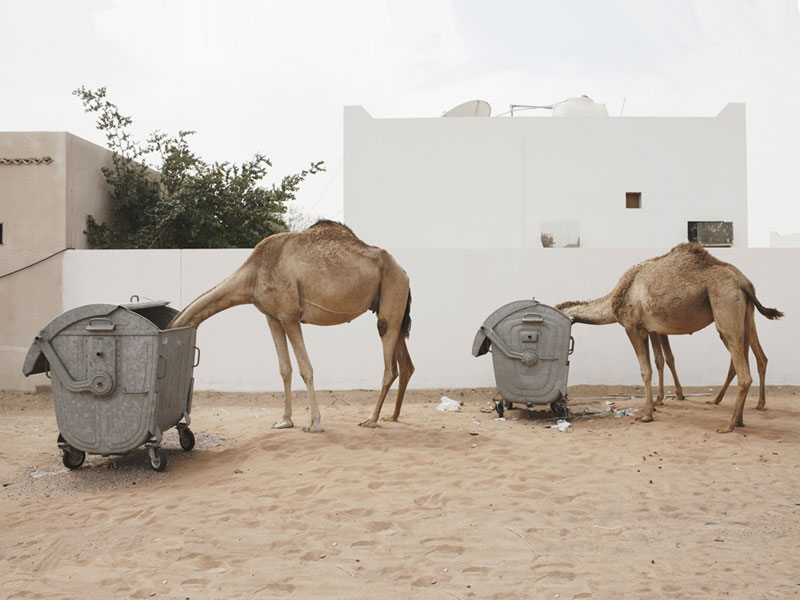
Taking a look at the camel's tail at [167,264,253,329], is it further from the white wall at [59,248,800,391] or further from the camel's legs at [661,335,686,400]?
the camel's legs at [661,335,686,400]

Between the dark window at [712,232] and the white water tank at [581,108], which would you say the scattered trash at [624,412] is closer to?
the dark window at [712,232]

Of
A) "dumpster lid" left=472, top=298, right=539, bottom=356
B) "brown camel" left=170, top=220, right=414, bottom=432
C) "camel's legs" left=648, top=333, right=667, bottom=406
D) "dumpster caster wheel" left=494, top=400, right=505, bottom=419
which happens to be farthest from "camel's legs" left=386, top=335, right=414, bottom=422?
"camel's legs" left=648, top=333, right=667, bottom=406

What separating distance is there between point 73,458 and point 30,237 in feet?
20.4

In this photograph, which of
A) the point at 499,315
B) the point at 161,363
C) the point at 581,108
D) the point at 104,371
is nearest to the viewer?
the point at 104,371

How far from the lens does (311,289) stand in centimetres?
690

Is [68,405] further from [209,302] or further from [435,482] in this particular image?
[435,482]

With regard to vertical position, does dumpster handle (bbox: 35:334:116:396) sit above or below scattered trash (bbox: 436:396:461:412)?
above

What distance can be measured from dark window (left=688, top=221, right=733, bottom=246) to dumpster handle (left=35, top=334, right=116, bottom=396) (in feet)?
46.7

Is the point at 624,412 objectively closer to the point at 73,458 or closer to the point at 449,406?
the point at 449,406

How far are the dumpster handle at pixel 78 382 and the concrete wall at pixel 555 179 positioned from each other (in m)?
10.9

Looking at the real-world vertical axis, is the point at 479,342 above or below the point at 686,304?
below

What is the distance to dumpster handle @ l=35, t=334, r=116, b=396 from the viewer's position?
205 inches

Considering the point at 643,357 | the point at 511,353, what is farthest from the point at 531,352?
the point at 643,357

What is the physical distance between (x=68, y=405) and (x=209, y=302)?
179 cm
